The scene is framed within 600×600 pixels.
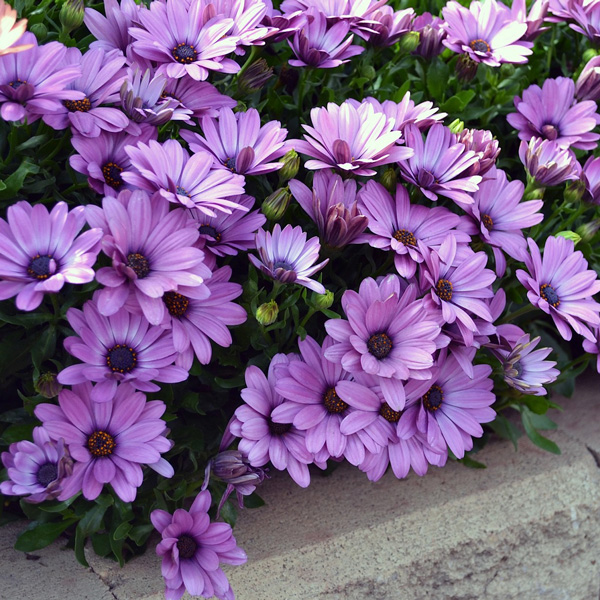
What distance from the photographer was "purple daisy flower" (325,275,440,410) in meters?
1.08

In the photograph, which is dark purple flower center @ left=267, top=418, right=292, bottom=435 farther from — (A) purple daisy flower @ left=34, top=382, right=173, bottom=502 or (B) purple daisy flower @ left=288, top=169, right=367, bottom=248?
(B) purple daisy flower @ left=288, top=169, right=367, bottom=248

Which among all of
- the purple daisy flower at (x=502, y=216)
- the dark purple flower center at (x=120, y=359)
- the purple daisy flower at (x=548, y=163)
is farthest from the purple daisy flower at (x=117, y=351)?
the purple daisy flower at (x=548, y=163)

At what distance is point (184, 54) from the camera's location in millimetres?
1238

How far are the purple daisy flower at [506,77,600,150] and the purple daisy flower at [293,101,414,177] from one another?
1.39 feet

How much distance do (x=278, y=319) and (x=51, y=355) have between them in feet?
1.13

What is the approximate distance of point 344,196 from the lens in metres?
1.18

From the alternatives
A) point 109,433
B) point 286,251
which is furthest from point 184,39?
point 109,433

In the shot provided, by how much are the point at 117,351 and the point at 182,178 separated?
0.86 ft

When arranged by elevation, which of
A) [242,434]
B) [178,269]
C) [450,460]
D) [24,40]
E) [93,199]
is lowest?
[450,460]

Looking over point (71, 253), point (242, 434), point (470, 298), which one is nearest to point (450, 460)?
point (470, 298)

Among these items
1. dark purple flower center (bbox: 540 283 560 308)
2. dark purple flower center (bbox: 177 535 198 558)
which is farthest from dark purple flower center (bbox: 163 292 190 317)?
dark purple flower center (bbox: 540 283 560 308)

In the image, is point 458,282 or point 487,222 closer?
point 458,282

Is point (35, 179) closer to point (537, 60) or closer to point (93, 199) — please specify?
point (93, 199)

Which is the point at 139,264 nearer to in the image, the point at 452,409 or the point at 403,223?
the point at 403,223
